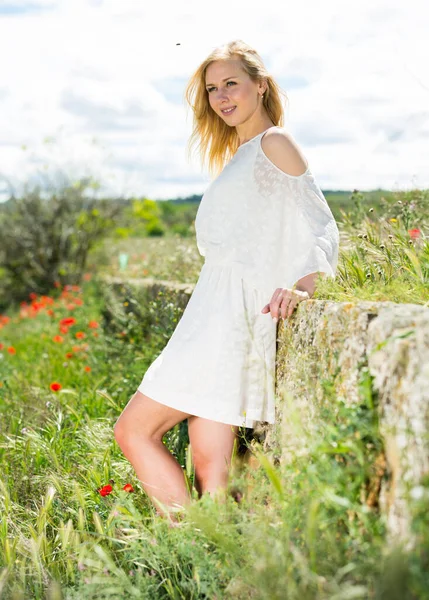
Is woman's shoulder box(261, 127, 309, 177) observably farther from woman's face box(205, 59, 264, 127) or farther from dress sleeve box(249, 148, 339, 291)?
woman's face box(205, 59, 264, 127)

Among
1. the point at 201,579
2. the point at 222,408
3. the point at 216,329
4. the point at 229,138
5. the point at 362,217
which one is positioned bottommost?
the point at 201,579

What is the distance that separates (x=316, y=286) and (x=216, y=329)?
428mm

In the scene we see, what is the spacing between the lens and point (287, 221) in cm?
298

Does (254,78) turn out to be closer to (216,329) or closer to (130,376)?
(216,329)

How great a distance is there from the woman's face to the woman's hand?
2.99 ft

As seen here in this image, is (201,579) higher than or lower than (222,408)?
lower

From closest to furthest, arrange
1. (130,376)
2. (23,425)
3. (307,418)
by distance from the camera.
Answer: (307,418)
(23,425)
(130,376)

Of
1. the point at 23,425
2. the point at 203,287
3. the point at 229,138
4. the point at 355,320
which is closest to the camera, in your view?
the point at 355,320

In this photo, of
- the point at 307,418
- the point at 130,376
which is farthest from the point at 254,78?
the point at 130,376

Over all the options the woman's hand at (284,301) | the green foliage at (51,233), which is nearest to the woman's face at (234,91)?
the woman's hand at (284,301)

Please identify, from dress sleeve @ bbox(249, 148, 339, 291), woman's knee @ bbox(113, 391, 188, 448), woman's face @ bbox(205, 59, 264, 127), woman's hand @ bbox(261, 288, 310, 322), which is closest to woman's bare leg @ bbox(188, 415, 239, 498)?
woman's knee @ bbox(113, 391, 188, 448)

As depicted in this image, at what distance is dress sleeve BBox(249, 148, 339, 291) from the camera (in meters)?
2.94

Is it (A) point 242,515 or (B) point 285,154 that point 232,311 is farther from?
(A) point 242,515

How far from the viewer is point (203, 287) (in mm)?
3037
